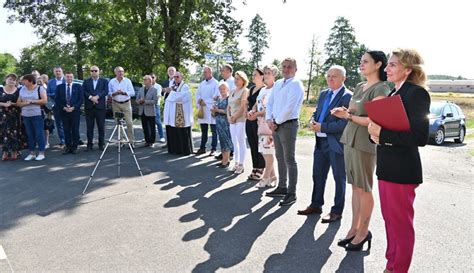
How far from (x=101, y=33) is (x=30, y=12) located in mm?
9232

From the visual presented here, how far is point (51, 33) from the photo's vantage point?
27891 millimetres

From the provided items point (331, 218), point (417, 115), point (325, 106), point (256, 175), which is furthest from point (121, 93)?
point (417, 115)

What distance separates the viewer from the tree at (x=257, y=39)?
248ft

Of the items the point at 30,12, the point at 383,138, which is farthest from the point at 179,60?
the point at 383,138

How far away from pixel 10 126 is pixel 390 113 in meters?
8.46

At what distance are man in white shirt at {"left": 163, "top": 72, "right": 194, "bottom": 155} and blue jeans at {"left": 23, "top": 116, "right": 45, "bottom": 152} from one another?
2.82 metres

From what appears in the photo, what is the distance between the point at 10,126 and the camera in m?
8.82

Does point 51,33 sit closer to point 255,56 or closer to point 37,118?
point 37,118

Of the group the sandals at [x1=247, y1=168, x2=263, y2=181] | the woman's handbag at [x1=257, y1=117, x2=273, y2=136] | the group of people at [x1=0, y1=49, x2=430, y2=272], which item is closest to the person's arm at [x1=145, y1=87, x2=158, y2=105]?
the group of people at [x1=0, y1=49, x2=430, y2=272]

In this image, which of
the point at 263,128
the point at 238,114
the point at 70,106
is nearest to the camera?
the point at 263,128

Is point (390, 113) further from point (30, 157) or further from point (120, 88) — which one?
point (120, 88)

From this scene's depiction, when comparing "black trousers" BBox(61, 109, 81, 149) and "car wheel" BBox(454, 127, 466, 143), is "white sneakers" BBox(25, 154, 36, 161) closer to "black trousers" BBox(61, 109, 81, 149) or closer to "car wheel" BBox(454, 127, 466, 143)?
"black trousers" BBox(61, 109, 81, 149)

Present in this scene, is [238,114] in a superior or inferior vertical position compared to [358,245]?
superior

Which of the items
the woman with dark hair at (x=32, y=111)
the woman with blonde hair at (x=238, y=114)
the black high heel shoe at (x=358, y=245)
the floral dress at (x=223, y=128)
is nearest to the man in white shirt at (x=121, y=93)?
the woman with dark hair at (x=32, y=111)
